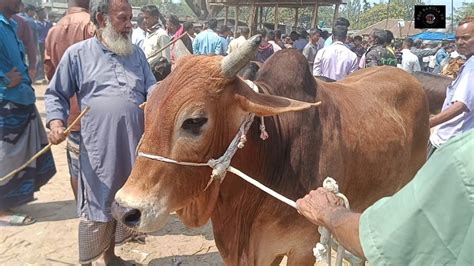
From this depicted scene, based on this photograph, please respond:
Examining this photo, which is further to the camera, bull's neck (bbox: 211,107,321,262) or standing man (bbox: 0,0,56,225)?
standing man (bbox: 0,0,56,225)

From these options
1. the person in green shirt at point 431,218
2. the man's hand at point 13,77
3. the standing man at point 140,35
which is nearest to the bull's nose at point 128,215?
the person in green shirt at point 431,218

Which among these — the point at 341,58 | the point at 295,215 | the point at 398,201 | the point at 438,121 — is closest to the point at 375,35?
the point at 341,58

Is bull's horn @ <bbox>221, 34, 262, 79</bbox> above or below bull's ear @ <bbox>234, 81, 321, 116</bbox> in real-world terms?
above

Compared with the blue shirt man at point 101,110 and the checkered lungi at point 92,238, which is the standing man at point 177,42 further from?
the checkered lungi at point 92,238

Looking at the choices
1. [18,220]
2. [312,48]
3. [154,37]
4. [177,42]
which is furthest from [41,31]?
[18,220]

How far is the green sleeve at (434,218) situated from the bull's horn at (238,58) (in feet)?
3.58

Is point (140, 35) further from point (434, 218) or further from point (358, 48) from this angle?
point (358, 48)

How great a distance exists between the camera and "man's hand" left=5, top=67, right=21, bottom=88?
427 cm

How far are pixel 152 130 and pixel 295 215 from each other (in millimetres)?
940

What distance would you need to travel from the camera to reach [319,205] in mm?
1701

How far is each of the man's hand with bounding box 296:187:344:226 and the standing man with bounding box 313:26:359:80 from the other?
555 cm

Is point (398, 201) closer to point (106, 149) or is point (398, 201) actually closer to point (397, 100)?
point (106, 149)

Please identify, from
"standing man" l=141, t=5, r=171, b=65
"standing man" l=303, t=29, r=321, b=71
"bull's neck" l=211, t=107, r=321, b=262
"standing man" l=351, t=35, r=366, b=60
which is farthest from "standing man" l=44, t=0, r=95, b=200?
"standing man" l=351, t=35, r=366, b=60

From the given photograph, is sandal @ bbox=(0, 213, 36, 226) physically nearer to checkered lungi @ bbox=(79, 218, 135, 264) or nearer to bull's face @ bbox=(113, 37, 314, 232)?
checkered lungi @ bbox=(79, 218, 135, 264)
